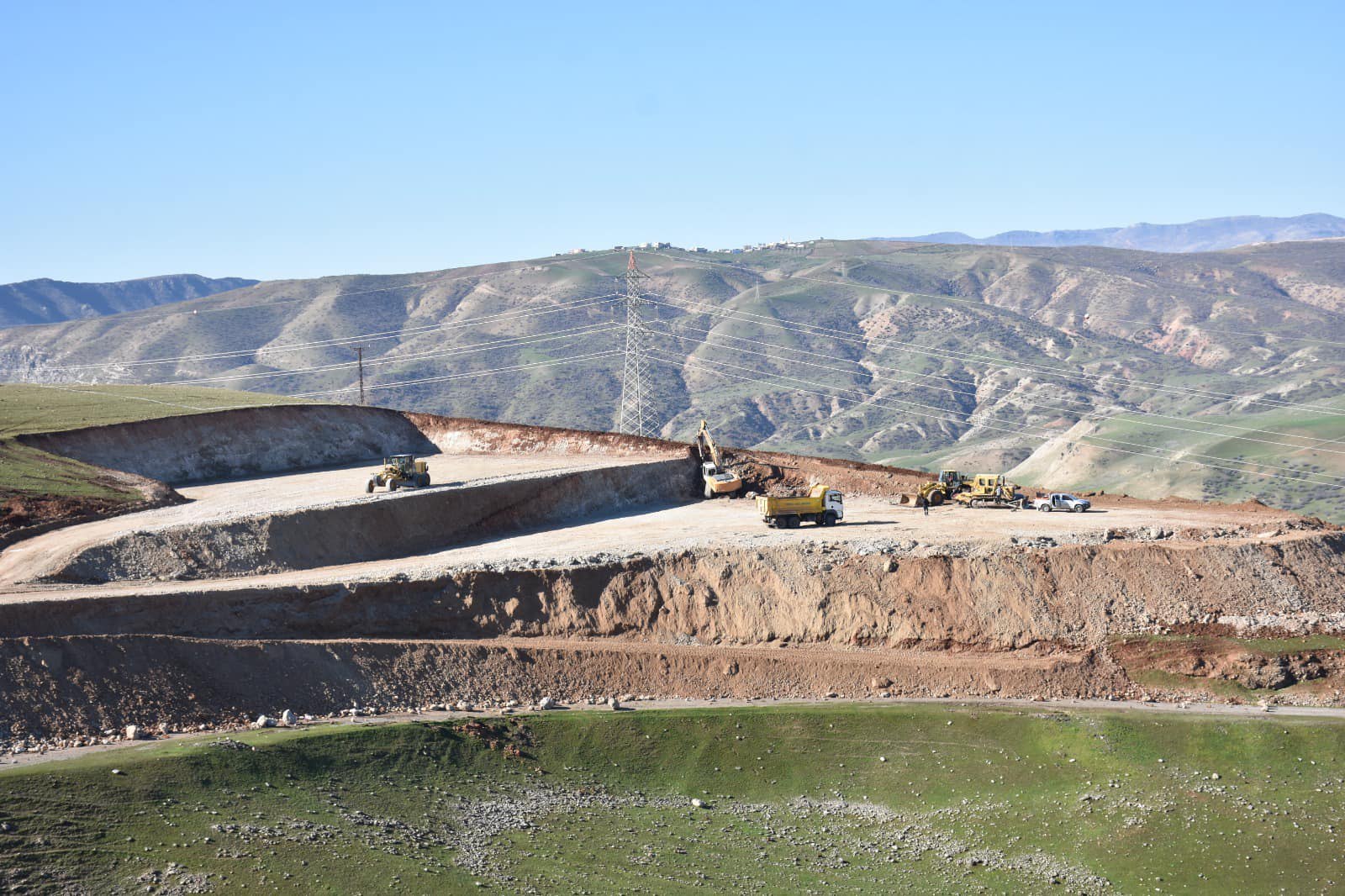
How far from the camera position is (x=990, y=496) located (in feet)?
182

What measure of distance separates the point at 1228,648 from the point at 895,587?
431 inches

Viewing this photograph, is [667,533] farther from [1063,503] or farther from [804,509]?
[1063,503]

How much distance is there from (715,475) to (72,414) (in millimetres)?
36982

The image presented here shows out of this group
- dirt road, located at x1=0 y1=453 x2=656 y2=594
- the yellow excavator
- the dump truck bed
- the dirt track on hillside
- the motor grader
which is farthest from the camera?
the yellow excavator

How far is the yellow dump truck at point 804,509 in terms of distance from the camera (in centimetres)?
5159

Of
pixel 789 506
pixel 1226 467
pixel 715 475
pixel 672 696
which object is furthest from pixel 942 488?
pixel 1226 467

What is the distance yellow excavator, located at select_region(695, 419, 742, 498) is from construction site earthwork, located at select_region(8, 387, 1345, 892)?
7.29 m

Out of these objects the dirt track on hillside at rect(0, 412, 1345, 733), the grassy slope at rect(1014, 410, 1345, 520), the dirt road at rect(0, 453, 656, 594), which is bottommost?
the grassy slope at rect(1014, 410, 1345, 520)

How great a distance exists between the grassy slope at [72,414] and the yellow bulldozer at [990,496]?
120ft

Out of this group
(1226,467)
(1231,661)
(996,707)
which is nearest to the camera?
(996,707)

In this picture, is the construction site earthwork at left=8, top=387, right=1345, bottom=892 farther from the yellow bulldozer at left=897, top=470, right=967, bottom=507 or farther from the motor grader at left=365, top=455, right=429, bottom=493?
the motor grader at left=365, top=455, right=429, bottom=493

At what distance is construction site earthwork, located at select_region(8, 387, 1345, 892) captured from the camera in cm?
2958

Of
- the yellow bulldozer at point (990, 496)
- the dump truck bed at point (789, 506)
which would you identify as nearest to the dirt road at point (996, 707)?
the dump truck bed at point (789, 506)

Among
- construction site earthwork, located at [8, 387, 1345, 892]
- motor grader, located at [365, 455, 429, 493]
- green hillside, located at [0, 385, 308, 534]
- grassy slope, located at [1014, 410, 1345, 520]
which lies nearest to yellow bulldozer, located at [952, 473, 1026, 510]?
construction site earthwork, located at [8, 387, 1345, 892]
